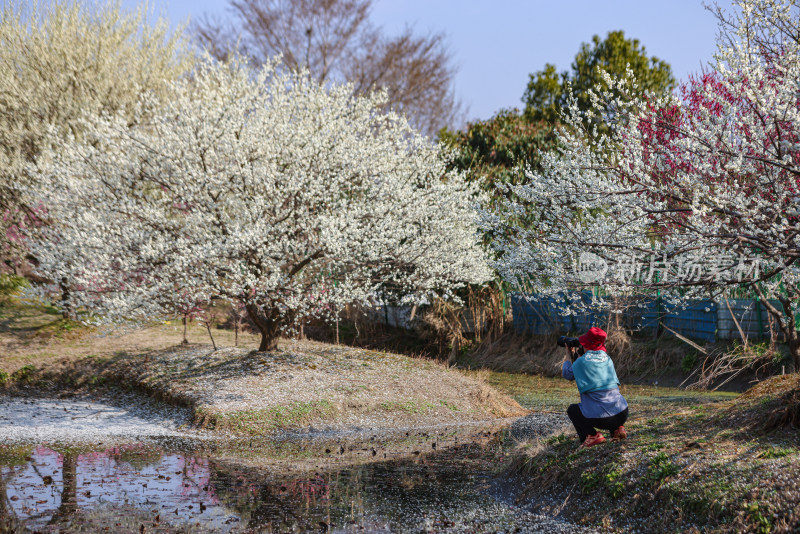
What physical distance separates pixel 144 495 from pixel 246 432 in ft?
12.5

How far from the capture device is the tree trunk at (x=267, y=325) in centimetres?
1466

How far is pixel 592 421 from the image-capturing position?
7605mm

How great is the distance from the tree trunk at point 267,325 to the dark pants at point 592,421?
8287mm

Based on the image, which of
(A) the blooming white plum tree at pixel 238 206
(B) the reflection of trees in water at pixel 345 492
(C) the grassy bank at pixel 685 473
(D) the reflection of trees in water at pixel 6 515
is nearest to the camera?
(C) the grassy bank at pixel 685 473

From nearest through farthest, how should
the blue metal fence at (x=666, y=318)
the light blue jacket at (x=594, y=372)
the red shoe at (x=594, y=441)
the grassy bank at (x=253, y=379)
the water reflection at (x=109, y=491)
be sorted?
the water reflection at (x=109, y=491), the light blue jacket at (x=594, y=372), the red shoe at (x=594, y=441), the grassy bank at (x=253, y=379), the blue metal fence at (x=666, y=318)

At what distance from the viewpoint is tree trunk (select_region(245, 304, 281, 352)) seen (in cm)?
1466

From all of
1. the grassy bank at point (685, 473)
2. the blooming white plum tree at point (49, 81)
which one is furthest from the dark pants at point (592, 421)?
the blooming white plum tree at point (49, 81)

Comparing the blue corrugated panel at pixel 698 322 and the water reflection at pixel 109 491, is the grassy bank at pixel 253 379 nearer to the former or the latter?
the water reflection at pixel 109 491

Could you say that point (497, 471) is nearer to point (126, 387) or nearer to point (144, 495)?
point (144, 495)

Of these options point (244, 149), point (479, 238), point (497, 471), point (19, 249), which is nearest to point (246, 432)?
point (497, 471)

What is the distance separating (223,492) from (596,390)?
13.8 ft

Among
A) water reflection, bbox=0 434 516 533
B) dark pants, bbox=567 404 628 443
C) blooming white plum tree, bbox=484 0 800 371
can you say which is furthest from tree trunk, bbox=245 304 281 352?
dark pants, bbox=567 404 628 443

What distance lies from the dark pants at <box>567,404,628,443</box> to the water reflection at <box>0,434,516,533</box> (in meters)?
1.32

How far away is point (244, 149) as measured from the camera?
1329 cm
